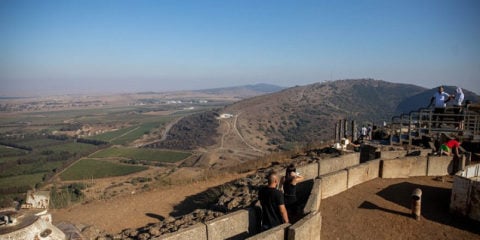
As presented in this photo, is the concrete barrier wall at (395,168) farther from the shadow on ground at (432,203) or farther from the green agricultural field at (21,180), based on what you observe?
the green agricultural field at (21,180)

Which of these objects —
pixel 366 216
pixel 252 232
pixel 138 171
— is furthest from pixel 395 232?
pixel 138 171

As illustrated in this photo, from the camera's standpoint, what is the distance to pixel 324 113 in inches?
3568

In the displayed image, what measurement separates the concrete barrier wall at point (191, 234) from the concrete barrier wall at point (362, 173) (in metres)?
5.76

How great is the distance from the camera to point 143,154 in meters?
66.2

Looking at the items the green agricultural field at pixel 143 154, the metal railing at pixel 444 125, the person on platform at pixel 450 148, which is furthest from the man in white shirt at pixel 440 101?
the green agricultural field at pixel 143 154

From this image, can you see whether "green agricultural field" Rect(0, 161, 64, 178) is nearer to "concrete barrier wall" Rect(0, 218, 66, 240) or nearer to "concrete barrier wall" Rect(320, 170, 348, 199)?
"concrete barrier wall" Rect(320, 170, 348, 199)

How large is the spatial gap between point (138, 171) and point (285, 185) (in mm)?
48376

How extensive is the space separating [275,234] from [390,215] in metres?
4.32

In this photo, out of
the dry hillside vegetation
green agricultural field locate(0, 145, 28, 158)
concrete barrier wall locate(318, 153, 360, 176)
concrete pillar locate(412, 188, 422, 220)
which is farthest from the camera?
the dry hillside vegetation

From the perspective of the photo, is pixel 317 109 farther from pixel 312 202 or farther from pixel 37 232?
pixel 37 232

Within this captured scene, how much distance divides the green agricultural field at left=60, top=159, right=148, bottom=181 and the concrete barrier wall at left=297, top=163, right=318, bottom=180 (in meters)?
43.5

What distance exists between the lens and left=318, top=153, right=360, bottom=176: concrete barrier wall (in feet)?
36.4

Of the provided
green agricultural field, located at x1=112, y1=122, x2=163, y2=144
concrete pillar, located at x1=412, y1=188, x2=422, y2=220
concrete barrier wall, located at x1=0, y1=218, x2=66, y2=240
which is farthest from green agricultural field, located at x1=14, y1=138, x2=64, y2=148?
concrete pillar, located at x1=412, y1=188, x2=422, y2=220

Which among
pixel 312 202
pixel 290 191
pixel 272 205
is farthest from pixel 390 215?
pixel 272 205
